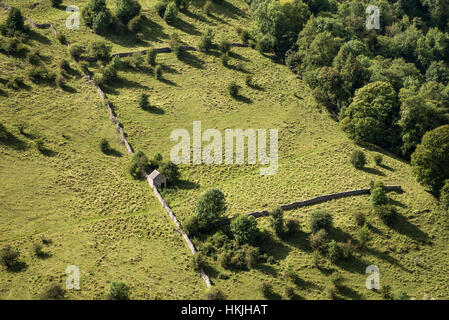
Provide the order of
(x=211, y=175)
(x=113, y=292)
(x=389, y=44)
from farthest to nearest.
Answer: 1. (x=389, y=44)
2. (x=211, y=175)
3. (x=113, y=292)

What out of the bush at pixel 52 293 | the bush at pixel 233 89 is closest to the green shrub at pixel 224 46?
the bush at pixel 233 89

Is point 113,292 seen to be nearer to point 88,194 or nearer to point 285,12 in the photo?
point 88,194

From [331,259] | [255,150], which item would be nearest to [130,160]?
[255,150]

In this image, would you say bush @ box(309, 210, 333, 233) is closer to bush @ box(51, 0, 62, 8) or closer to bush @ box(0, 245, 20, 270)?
bush @ box(0, 245, 20, 270)

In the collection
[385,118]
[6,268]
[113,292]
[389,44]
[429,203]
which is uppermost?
[389,44]
